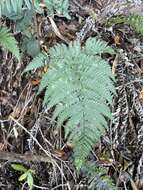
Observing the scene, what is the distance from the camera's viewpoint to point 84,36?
260 centimetres

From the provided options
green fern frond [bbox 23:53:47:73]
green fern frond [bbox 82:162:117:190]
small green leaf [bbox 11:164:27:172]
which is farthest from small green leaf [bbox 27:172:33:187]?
green fern frond [bbox 23:53:47:73]

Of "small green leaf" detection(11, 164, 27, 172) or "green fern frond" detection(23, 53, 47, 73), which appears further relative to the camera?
"small green leaf" detection(11, 164, 27, 172)

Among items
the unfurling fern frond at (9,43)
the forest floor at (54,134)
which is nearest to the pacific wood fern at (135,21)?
the forest floor at (54,134)

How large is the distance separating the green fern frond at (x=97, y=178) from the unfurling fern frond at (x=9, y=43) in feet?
2.63

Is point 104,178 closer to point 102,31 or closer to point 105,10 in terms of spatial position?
point 102,31

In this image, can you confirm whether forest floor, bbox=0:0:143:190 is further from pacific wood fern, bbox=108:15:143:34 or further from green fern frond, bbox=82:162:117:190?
pacific wood fern, bbox=108:15:143:34

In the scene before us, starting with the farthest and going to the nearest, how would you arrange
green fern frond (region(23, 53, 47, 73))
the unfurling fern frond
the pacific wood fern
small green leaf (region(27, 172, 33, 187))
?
the pacific wood fern → small green leaf (region(27, 172, 33, 187)) → green fern frond (region(23, 53, 47, 73)) → the unfurling fern frond

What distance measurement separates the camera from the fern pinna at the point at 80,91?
1951 mm

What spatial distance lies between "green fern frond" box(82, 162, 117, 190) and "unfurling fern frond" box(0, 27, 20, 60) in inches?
31.6

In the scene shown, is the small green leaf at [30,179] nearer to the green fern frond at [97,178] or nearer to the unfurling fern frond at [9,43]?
the green fern frond at [97,178]

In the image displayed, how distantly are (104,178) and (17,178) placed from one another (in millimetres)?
560

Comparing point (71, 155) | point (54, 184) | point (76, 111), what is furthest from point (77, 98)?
point (54, 184)

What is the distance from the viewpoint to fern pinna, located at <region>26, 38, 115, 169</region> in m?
1.95

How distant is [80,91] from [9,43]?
48cm
